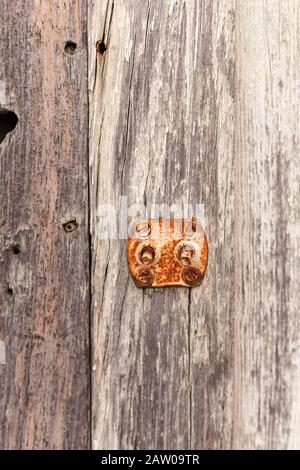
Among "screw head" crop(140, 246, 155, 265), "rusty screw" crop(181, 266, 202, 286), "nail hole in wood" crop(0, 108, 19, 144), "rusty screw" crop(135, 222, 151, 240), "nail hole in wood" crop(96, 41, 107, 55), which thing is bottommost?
"rusty screw" crop(181, 266, 202, 286)

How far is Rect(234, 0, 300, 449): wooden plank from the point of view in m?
1.17

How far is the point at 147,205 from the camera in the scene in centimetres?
120

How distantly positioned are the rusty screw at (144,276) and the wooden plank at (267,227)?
146 mm

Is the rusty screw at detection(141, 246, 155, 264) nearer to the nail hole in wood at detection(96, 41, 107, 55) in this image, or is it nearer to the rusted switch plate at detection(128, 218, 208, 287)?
the rusted switch plate at detection(128, 218, 208, 287)

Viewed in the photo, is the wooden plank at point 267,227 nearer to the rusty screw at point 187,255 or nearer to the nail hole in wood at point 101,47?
the rusty screw at point 187,255

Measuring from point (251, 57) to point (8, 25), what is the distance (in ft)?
1.37

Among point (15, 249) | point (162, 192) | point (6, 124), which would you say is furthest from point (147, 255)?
point (6, 124)

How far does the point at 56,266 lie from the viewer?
3.95 feet

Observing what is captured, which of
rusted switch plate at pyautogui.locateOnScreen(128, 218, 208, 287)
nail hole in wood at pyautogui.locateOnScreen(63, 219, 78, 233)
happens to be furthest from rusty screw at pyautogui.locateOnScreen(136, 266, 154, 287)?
nail hole in wood at pyautogui.locateOnScreen(63, 219, 78, 233)

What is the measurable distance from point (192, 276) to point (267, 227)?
0.15 meters

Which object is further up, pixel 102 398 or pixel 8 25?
pixel 8 25

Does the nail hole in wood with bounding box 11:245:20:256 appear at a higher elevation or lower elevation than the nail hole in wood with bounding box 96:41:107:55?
lower
